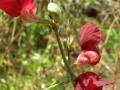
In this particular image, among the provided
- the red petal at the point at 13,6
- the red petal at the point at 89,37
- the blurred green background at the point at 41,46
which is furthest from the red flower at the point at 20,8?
the blurred green background at the point at 41,46

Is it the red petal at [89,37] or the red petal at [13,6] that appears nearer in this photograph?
the red petal at [13,6]

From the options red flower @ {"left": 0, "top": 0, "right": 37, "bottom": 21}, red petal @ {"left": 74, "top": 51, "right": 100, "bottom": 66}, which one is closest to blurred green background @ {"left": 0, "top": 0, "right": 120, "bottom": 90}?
A: red petal @ {"left": 74, "top": 51, "right": 100, "bottom": 66}

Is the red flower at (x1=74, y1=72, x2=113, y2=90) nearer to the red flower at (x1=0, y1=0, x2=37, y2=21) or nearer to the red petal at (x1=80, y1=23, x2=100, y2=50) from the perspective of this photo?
the red petal at (x1=80, y1=23, x2=100, y2=50)

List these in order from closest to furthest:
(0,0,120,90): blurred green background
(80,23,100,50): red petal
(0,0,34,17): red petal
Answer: (0,0,34,17): red petal, (80,23,100,50): red petal, (0,0,120,90): blurred green background

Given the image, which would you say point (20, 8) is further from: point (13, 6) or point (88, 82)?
point (88, 82)

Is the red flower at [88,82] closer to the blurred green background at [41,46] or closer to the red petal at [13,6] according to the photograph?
the red petal at [13,6]

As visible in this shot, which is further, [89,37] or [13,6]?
[89,37]

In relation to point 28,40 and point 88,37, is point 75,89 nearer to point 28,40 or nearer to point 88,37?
point 88,37

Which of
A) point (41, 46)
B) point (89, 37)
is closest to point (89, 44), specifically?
point (89, 37)
